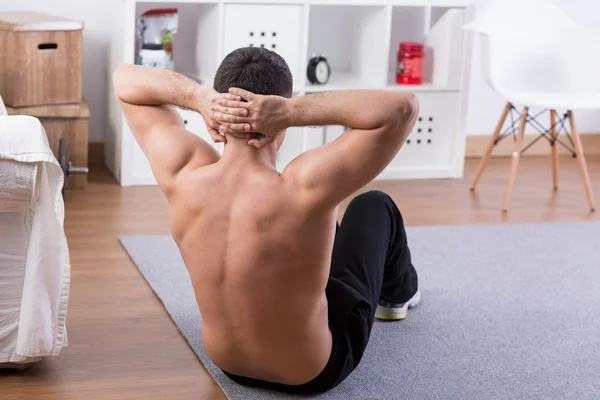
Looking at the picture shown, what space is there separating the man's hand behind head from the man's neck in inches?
1.2

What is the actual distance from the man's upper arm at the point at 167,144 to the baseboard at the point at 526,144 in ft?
10.1

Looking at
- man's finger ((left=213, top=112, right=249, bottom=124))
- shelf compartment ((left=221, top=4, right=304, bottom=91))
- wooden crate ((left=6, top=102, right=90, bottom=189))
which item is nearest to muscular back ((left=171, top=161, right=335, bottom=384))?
man's finger ((left=213, top=112, right=249, bottom=124))

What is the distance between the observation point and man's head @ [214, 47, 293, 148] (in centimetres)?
170

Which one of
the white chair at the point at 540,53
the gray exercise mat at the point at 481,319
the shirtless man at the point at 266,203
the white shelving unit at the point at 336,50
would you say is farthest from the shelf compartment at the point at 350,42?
the shirtless man at the point at 266,203

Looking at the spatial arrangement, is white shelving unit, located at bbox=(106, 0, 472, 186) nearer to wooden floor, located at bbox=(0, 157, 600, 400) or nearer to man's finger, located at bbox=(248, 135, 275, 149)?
wooden floor, located at bbox=(0, 157, 600, 400)

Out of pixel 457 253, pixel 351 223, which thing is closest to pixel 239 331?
pixel 351 223

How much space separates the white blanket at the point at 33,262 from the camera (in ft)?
6.53

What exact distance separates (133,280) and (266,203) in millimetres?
1168

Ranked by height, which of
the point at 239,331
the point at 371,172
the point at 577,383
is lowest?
the point at 577,383

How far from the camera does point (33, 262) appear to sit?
6.81ft

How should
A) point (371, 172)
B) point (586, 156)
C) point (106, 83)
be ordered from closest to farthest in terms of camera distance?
point (371, 172) → point (106, 83) → point (586, 156)

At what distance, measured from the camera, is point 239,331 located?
6.41ft

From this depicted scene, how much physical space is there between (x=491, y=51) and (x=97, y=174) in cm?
168

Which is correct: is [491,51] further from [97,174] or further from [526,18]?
[97,174]
